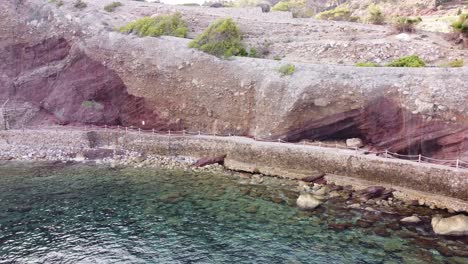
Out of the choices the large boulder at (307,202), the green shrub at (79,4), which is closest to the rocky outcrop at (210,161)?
the large boulder at (307,202)

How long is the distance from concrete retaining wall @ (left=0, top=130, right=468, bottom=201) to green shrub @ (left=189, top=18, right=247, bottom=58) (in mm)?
7888

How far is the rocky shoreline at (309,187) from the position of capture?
18.8 meters

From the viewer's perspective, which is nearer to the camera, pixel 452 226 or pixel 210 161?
pixel 452 226

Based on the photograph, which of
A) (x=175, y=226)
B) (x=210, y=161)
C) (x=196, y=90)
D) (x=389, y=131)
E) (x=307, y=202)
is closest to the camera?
(x=175, y=226)

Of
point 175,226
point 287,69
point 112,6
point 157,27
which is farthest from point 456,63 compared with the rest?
point 112,6

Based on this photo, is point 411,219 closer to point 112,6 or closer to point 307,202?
point 307,202

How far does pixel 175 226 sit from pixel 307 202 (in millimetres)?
7448

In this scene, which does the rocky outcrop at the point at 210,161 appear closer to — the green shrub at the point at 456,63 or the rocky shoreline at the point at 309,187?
the rocky shoreline at the point at 309,187

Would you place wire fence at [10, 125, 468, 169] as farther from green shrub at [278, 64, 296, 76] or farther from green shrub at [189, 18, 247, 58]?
green shrub at [189, 18, 247, 58]

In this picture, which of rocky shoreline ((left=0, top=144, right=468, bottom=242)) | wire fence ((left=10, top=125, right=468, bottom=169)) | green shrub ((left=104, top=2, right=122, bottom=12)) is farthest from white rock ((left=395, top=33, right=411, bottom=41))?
green shrub ((left=104, top=2, right=122, bottom=12))

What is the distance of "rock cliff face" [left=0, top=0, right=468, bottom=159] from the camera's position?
23766mm

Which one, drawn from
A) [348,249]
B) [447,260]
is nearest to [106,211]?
[348,249]

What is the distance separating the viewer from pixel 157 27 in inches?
1439

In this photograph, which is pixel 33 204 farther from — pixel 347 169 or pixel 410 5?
pixel 410 5
